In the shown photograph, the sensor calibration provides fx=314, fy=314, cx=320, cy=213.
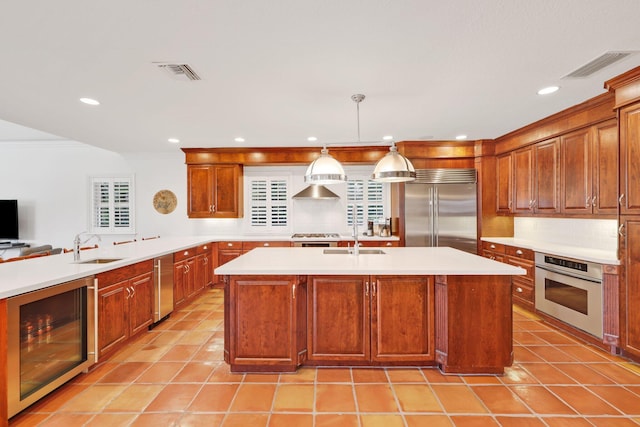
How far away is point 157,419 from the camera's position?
2020 mm

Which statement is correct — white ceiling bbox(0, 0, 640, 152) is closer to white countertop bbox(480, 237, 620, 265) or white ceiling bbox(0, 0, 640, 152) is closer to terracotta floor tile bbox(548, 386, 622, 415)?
white countertop bbox(480, 237, 620, 265)

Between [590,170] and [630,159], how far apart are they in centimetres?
72

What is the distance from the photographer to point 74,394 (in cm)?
229

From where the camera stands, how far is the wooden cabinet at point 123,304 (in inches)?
106

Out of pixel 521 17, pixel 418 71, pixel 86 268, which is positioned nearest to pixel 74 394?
pixel 86 268

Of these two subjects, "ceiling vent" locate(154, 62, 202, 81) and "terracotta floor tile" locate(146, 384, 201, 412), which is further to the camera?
"ceiling vent" locate(154, 62, 202, 81)

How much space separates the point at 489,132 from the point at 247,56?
3740 millimetres

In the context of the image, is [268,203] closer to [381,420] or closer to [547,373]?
[381,420]

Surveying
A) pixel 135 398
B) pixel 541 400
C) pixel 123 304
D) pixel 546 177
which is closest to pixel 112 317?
pixel 123 304

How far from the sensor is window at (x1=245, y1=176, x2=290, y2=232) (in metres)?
6.07

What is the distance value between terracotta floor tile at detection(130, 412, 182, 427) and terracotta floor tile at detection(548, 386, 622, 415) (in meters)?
A: 2.65

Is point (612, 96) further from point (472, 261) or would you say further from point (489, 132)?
point (472, 261)

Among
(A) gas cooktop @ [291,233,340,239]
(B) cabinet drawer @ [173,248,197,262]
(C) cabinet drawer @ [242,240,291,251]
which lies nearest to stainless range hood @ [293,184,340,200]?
(A) gas cooktop @ [291,233,340,239]

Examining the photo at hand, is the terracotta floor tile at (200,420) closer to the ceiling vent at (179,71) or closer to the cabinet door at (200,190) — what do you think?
the ceiling vent at (179,71)
